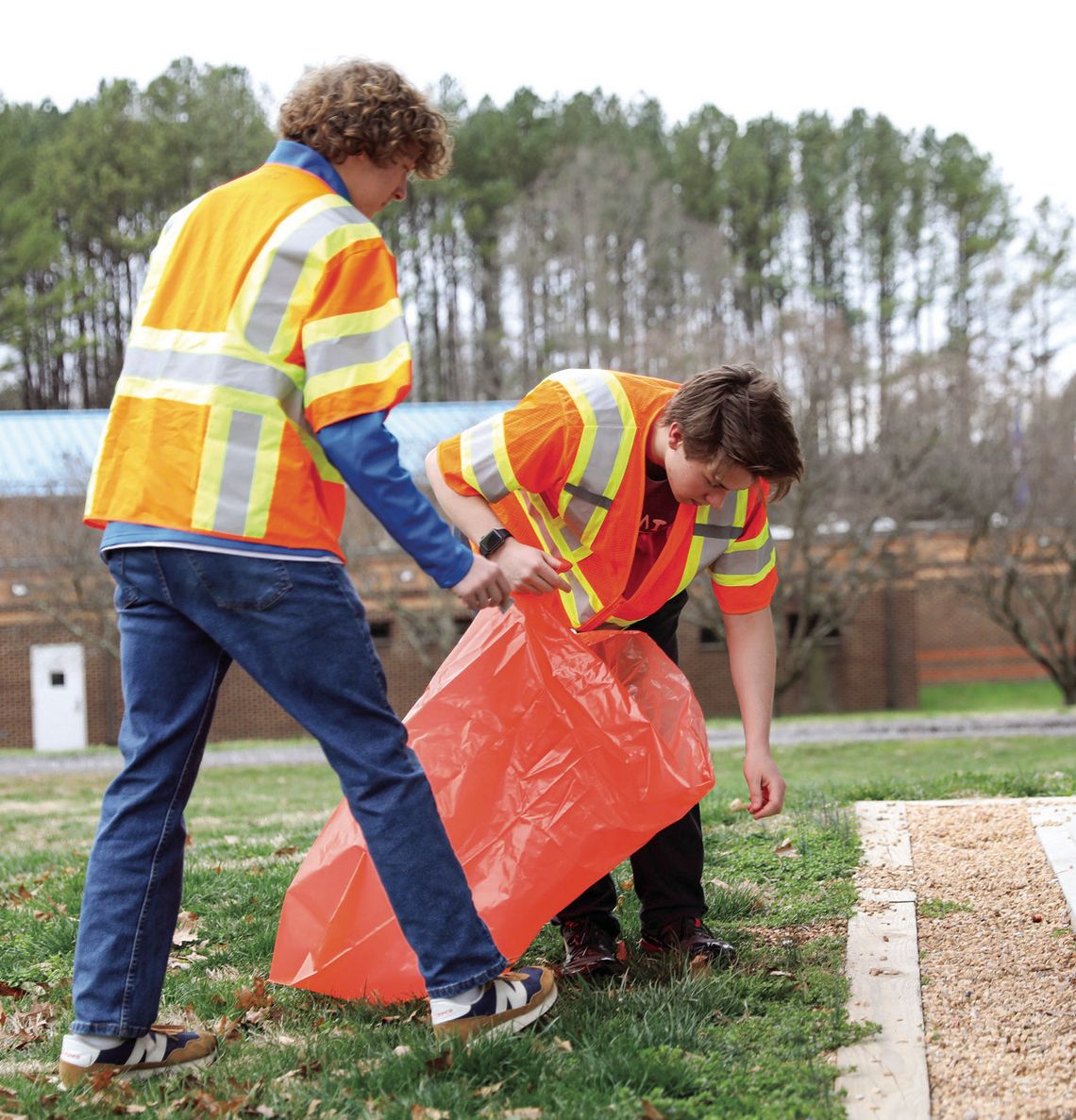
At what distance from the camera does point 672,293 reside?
37156mm

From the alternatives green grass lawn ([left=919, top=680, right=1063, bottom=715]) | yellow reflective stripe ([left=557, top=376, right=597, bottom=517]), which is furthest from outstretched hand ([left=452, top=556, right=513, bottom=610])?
green grass lawn ([left=919, top=680, right=1063, bottom=715])

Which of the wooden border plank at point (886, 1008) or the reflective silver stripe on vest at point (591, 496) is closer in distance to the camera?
the wooden border plank at point (886, 1008)

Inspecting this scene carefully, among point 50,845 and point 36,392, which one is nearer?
point 50,845

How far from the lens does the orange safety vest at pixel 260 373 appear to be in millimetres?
2479

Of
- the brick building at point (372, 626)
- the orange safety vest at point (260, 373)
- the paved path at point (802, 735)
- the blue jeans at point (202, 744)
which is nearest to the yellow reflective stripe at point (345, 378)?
the orange safety vest at point (260, 373)

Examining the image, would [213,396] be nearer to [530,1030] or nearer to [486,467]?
[486,467]

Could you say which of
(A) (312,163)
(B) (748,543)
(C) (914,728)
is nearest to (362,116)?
(A) (312,163)

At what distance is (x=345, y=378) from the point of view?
8.09 ft

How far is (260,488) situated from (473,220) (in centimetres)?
3914

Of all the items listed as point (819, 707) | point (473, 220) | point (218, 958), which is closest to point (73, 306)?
point (473, 220)

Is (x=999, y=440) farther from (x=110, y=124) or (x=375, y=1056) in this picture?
(x=110, y=124)

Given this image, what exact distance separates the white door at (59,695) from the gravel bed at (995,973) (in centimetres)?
2439

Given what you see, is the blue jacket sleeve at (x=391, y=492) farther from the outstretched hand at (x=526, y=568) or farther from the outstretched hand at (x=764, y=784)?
the outstretched hand at (x=764, y=784)

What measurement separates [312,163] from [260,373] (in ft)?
1.60
